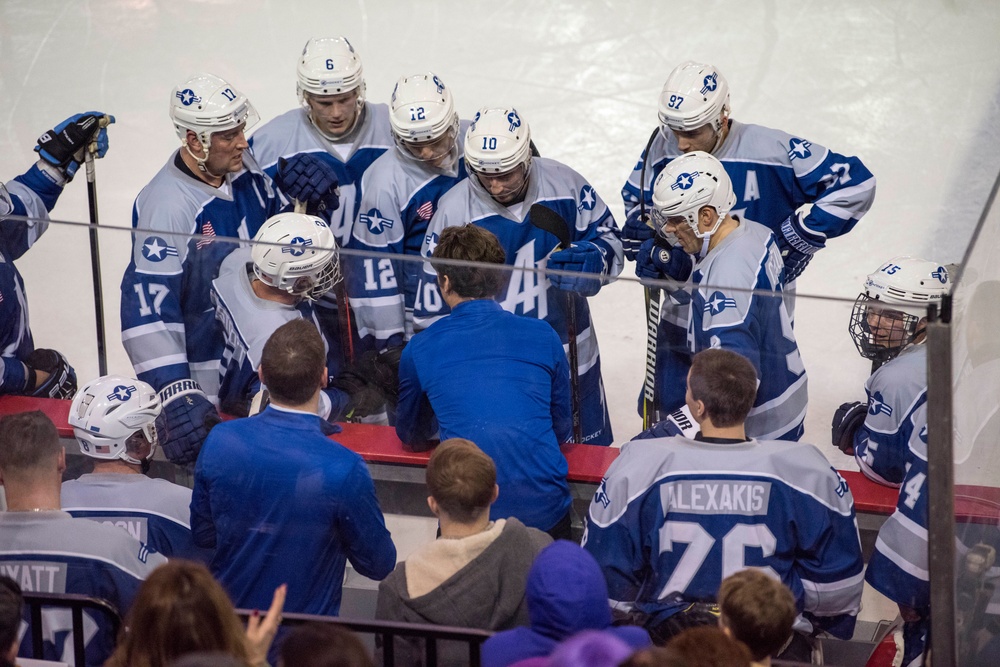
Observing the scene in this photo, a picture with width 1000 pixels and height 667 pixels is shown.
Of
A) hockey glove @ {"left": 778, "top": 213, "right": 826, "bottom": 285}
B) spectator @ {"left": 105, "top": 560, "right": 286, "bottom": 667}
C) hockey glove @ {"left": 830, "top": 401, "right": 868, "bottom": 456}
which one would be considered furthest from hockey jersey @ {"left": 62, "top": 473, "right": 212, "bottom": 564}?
hockey glove @ {"left": 778, "top": 213, "right": 826, "bottom": 285}

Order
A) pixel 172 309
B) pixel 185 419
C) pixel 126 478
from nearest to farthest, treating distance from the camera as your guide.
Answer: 1. pixel 126 478
2. pixel 185 419
3. pixel 172 309

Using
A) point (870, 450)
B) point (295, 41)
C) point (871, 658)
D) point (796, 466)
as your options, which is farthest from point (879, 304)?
point (295, 41)

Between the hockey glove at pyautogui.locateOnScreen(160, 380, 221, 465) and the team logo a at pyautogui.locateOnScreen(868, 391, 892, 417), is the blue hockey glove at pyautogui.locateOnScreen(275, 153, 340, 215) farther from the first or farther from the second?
the team logo a at pyautogui.locateOnScreen(868, 391, 892, 417)

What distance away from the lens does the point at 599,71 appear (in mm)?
6262

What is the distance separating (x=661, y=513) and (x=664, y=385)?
366 mm

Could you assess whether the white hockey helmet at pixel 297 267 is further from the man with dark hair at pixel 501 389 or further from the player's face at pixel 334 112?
the player's face at pixel 334 112

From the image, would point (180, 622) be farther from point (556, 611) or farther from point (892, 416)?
point (892, 416)

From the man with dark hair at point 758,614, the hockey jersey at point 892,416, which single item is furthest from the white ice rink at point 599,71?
the man with dark hair at point 758,614

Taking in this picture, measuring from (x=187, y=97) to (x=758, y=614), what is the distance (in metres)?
2.48

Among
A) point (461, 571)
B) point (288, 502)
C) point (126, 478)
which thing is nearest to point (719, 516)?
point (461, 571)

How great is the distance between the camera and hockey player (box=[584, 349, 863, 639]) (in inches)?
99.1

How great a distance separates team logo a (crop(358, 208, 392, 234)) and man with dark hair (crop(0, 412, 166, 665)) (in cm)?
152

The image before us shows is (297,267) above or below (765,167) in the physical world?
below

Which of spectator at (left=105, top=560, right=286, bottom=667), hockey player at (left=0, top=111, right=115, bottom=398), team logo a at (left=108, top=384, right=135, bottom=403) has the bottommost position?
spectator at (left=105, top=560, right=286, bottom=667)
